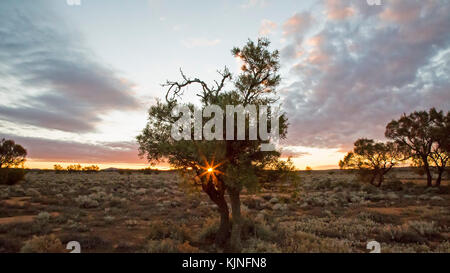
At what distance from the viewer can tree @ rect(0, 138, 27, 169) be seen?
64250 millimetres

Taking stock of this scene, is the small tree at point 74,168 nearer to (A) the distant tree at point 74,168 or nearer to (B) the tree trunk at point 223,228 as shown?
(A) the distant tree at point 74,168

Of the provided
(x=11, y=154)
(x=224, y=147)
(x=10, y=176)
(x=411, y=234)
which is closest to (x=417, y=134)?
(x=411, y=234)

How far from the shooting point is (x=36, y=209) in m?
23.1

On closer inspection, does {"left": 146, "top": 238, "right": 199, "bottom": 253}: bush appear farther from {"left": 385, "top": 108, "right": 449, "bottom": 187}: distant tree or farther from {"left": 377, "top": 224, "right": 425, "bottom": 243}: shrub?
{"left": 385, "top": 108, "right": 449, "bottom": 187}: distant tree

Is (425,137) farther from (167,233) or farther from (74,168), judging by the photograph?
(74,168)

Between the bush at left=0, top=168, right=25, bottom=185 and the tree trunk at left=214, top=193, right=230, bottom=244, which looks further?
the bush at left=0, top=168, right=25, bottom=185

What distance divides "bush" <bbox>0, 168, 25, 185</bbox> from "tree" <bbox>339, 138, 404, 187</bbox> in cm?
6238

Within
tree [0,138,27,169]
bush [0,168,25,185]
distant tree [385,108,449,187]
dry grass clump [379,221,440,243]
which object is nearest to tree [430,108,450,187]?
distant tree [385,108,449,187]

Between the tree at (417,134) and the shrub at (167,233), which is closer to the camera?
the shrub at (167,233)

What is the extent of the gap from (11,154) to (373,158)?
287 ft

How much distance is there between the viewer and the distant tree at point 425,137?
39.0 metres

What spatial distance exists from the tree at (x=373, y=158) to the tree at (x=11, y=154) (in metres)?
81.7

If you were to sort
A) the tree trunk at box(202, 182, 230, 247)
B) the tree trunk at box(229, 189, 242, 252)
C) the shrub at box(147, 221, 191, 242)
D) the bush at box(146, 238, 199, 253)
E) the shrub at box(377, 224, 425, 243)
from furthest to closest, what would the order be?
1. the shrub at box(147, 221, 191, 242)
2. the shrub at box(377, 224, 425, 243)
3. the tree trunk at box(202, 182, 230, 247)
4. the tree trunk at box(229, 189, 242, 252)
5. the bush at box(146, 238, 199, 253)

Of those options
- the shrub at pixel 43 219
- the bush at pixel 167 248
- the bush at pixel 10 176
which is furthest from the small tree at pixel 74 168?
the bush at pixel 167 248
